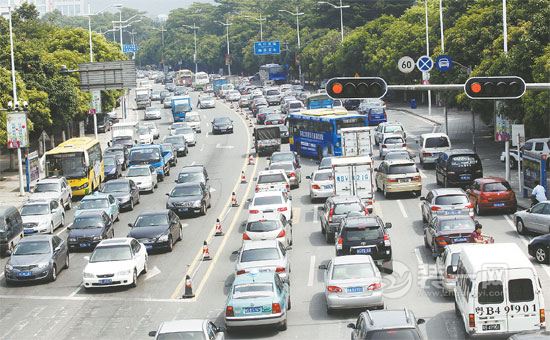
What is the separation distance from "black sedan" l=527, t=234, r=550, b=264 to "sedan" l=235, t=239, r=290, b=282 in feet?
25.7

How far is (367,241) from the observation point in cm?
3309

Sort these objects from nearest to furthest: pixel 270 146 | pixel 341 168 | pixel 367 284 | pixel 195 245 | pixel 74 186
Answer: pixel 367 284 → pixel 195 245 → pixel 341 168 → pixel 74 186 → pixel 270 146

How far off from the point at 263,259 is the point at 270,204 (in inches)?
423

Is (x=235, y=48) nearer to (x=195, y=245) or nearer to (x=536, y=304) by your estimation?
(x=195, y=245)

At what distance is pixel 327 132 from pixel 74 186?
51.6 ft

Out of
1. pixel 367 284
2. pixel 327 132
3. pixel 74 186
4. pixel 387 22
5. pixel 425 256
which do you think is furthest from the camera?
pixel 387 22

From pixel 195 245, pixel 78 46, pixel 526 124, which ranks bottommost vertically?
pixel 195 245

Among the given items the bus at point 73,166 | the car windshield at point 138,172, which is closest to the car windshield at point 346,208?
the car windshield at point 138,172

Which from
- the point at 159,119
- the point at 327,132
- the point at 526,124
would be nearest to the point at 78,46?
the point at 159,119

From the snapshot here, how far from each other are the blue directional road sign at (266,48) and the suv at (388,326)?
130 metres

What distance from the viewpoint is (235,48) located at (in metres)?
198

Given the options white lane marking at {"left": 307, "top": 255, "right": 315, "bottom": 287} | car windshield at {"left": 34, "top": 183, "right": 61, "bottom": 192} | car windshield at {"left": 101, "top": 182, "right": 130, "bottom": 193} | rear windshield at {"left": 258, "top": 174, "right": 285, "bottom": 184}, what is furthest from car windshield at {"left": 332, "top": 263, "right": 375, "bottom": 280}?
car windshield at {"left": 34, "top": 183, "right": 61, "bottom": 192}

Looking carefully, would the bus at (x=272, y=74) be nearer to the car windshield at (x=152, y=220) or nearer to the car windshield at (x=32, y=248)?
the car windshield at (x=152, y=220)

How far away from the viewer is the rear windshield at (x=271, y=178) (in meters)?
49.8
